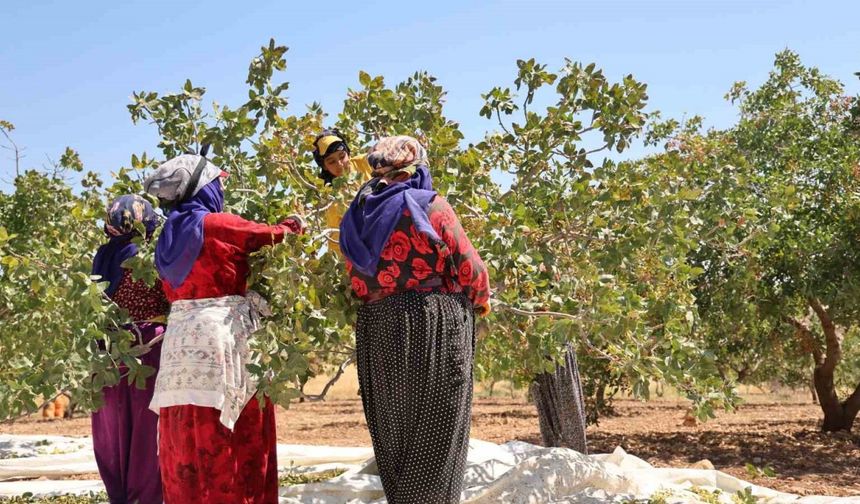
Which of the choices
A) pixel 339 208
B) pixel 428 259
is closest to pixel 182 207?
pixel 339 208

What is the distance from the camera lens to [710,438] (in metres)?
10.8

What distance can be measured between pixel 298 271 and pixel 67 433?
465 inches

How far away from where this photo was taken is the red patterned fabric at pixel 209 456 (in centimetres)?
397

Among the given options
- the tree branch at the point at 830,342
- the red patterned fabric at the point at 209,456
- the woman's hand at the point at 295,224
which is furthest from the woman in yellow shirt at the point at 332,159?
the tree branch at the point at 830,342

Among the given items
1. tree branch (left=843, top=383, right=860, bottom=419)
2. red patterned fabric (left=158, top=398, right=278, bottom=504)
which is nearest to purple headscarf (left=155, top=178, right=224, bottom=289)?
red patterned fabric (left=158, top=398, right=278, bottom=504)

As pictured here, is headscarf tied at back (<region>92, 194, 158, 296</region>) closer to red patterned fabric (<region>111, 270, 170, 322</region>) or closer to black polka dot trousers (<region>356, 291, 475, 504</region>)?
red patterned fabric (<region>111, 270, 170, 322</region>)

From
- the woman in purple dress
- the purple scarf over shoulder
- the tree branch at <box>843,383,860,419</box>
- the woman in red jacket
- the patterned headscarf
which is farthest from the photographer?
the tree branch at <box>843,383,860,419</box>

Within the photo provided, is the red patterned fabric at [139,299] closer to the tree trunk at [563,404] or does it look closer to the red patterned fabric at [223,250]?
the red patterned fabric at [223,250]

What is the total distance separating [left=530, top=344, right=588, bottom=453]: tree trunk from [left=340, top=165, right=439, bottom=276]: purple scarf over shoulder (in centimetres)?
347

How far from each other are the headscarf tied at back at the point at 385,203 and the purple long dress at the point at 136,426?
6.37ft

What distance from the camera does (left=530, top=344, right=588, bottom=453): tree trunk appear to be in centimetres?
686

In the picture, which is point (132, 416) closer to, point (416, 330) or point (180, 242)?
point (180, 242)

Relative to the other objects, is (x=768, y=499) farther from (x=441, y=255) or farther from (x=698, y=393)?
(x=441, y=255)

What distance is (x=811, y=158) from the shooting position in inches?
390
